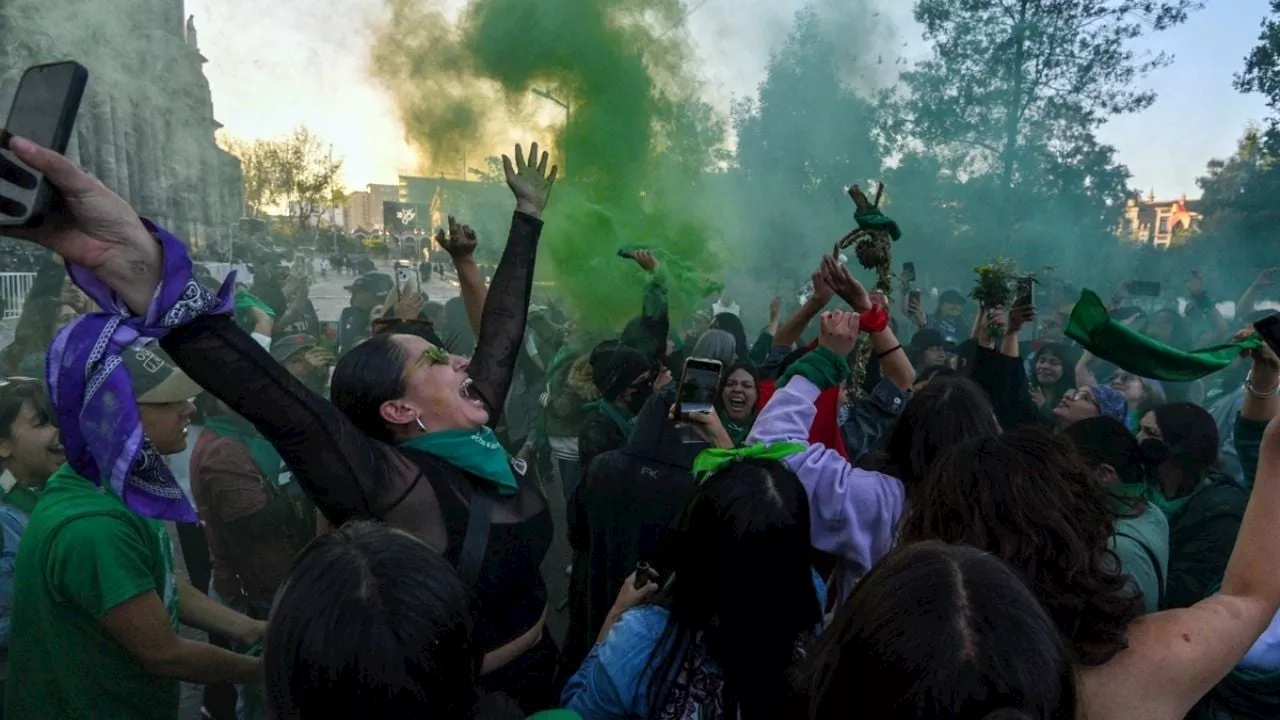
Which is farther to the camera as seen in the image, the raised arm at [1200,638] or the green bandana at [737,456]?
the green bandana at [737,456]

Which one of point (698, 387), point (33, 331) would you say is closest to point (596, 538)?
point (698, 387)

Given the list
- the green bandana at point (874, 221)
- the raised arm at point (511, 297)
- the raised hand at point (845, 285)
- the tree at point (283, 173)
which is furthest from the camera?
the tree at point (283, 173)

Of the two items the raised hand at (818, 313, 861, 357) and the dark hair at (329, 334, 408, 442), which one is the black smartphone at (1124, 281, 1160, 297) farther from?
the dark hair at (329, 334, 408, 442)

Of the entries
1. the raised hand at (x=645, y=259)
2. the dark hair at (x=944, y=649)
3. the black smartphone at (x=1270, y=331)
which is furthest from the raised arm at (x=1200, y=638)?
the raised hand at (x=645, y=259)

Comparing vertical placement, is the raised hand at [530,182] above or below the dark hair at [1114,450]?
above

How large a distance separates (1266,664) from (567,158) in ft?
21.9

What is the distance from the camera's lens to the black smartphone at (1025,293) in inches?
145

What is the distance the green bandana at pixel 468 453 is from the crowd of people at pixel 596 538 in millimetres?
10

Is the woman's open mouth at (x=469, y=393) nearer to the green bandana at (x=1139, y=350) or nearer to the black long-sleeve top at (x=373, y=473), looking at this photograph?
the black long-sleeve top at (x=373, y=473)

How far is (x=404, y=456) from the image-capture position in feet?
6.39

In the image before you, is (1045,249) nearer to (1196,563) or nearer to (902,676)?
(1196,563)

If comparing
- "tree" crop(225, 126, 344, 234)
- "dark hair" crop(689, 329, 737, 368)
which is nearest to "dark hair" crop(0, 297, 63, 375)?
"dark hair" crop(689, 329, 737, 368)

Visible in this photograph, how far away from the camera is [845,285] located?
117 inches

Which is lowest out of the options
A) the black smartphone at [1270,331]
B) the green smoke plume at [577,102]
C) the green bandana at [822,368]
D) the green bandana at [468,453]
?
the green bandana at [468,453]
